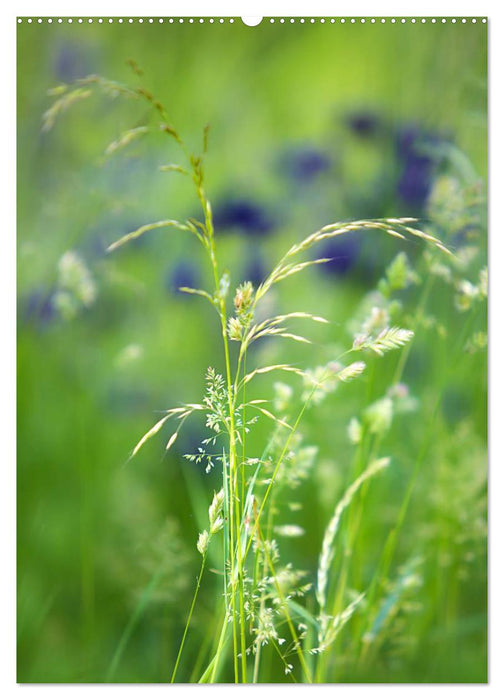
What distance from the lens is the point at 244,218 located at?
4.75 feet

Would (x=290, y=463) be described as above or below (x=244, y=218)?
below

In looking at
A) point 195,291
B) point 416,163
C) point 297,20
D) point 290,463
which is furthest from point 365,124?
point 290,463

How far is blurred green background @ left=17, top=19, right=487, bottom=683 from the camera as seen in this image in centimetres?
144

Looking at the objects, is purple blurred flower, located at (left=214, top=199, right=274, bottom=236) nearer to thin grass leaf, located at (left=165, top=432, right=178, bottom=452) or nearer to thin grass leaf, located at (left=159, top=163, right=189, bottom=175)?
thin grass leaf, located at (left=159, top=163, right=189, bottom=175)

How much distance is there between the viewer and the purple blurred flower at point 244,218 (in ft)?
4.74

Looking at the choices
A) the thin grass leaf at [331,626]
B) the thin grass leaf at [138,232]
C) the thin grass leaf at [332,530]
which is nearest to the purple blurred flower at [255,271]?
the thin grass leaf at [138,232]

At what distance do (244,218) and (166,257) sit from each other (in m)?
0.17

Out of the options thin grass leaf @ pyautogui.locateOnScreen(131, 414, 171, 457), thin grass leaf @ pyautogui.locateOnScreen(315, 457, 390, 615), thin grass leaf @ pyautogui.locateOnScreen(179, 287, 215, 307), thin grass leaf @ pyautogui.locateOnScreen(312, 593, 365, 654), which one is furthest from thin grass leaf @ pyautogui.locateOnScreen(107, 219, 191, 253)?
thin grass leaf @ pyautogui.locateOnScreen(312, 593, 365, 654)

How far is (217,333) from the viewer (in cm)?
144

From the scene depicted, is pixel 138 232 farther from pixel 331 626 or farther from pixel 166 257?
pixel 331 626

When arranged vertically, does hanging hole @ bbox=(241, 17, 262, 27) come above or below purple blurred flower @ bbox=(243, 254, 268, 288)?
above

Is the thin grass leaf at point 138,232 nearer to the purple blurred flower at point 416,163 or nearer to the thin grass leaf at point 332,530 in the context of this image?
the purple blurred flower at point 416,163

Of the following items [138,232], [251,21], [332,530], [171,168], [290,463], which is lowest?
[332,530]
